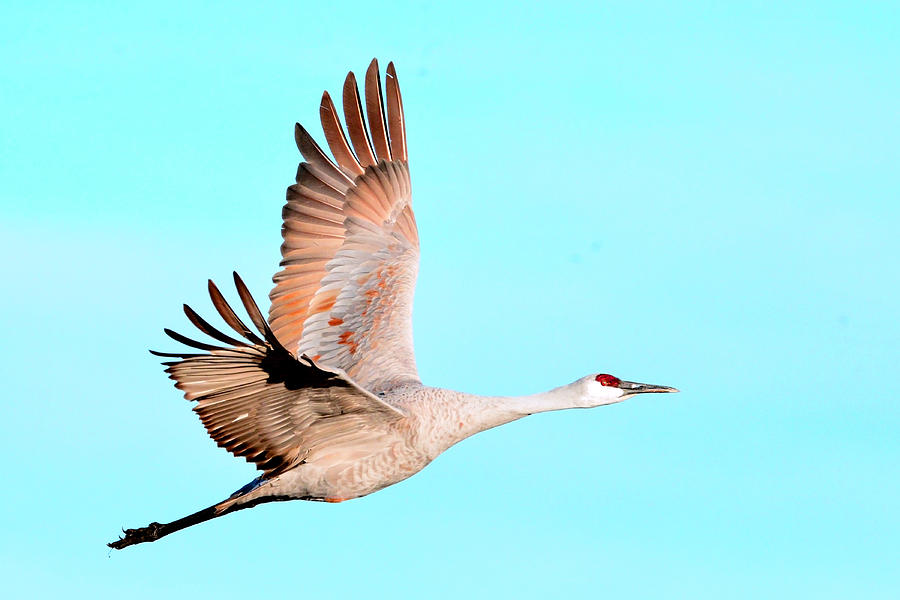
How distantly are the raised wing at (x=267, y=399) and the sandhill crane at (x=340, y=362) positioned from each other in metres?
0.01

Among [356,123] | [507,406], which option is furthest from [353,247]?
[507,406]

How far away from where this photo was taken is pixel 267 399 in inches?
507

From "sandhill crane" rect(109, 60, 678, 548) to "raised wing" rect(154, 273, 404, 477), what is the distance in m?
0.01

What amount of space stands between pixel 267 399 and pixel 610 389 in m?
3.92

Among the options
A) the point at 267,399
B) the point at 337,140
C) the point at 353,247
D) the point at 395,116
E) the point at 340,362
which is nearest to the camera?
the point at 267,399

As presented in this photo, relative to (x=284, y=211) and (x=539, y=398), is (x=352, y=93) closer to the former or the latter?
(x=284, y=211)

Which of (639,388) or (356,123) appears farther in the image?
(356,123)

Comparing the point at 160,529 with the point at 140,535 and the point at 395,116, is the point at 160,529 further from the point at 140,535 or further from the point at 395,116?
the point at 395,116

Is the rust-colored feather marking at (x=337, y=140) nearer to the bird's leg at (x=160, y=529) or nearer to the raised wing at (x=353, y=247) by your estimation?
the raised wing at (x=353, y=247)

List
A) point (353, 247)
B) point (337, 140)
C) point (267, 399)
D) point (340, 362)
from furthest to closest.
→ point (337, 140)
point (353, 247)
point (340, 362)
point (267, 399)

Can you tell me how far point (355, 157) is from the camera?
1661cm

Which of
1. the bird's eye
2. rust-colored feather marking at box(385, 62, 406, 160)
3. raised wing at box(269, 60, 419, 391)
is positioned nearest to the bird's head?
the bird's eye

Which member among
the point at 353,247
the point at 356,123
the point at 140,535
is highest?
the point at 356,123

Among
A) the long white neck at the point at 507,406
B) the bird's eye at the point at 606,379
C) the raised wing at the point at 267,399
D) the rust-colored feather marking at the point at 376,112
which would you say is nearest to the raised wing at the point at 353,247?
the rust-colored feather marking at the point at 376,112
